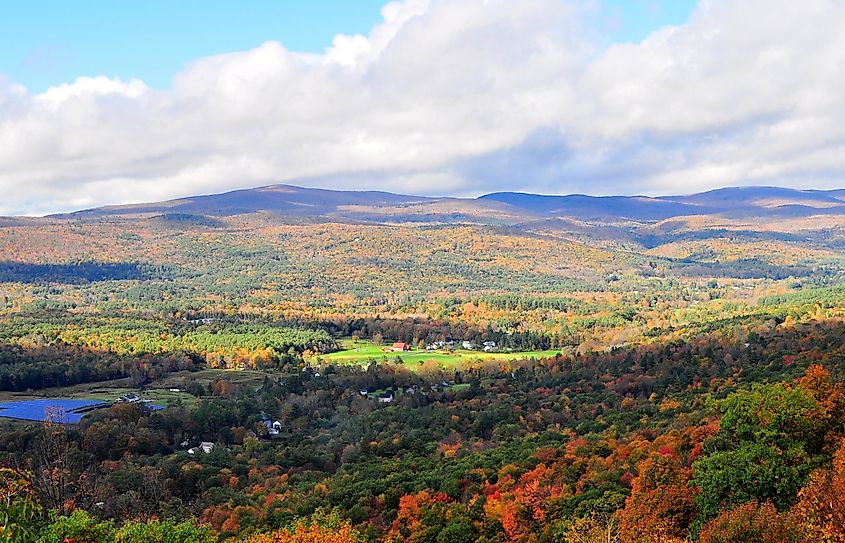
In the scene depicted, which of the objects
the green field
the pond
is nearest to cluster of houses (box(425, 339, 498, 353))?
the green field

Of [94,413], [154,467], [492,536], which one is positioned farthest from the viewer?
[94,413]

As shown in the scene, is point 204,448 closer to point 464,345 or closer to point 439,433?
point 439,433

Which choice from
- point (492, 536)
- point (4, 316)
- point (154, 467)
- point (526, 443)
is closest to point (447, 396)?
point (526, 443)

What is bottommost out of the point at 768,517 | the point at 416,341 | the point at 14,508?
the point at 416,341

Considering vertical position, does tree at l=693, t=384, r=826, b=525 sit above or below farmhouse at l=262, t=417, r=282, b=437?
above

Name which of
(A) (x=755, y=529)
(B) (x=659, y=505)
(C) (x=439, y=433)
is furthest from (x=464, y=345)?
(A) (x=755, y=529)

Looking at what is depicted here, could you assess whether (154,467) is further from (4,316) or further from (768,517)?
(4,316)

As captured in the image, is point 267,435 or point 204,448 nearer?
point 204,448

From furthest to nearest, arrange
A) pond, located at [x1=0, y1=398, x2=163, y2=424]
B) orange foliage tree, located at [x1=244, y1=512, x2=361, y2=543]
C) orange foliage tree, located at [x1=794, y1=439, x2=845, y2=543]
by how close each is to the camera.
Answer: pond, located at [x1=0, y1=398, x2=163, y2=424], orange foliage tree, located at [x1=244, y1=512, x2=361, y2=543], orange foliage tree, located at [x1=794, y1=439, x2=845, y2=543]

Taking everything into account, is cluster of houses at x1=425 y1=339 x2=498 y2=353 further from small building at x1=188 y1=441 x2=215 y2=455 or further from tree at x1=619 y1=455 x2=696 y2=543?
tree at x1=619 y1=455 x2=696 y2=543
